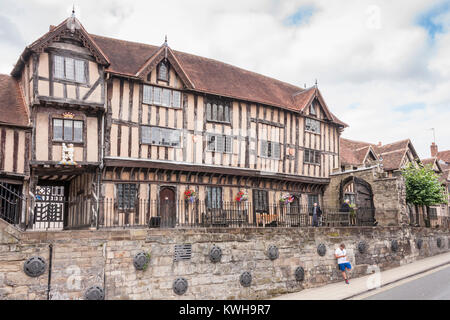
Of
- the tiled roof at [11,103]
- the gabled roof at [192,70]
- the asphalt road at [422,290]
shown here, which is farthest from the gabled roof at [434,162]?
the tiled roof at [11,103]

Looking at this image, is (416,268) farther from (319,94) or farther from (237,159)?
(319,94)

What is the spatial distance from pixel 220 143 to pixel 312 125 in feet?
23.9

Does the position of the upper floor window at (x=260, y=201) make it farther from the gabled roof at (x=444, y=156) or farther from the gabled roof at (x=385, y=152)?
the gabled roof at (x=444, y=156)

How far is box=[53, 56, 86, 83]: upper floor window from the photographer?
16562 mm

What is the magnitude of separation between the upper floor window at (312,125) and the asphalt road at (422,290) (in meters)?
11.6

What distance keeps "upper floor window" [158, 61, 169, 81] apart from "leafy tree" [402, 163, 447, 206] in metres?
17.6

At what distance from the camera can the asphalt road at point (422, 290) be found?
1170 cm

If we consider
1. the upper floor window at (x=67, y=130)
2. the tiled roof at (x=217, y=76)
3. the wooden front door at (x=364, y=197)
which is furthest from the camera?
the wooden front door at (x=364, y=197)

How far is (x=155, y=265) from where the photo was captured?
40.3 feet

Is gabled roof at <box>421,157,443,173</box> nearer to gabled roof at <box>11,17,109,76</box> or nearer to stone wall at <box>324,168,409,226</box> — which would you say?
stone wall at <box>324,168,409,226</box>

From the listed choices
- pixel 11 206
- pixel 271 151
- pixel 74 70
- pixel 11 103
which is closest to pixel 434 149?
pixel 271 151

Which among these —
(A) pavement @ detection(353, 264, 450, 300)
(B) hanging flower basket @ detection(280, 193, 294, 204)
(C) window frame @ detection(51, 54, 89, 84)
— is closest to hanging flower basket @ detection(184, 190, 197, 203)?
(B) hanging flower basket @ detection(280, 193, 294, 204)

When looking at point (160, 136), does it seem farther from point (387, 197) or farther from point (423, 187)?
point (423, 187)
